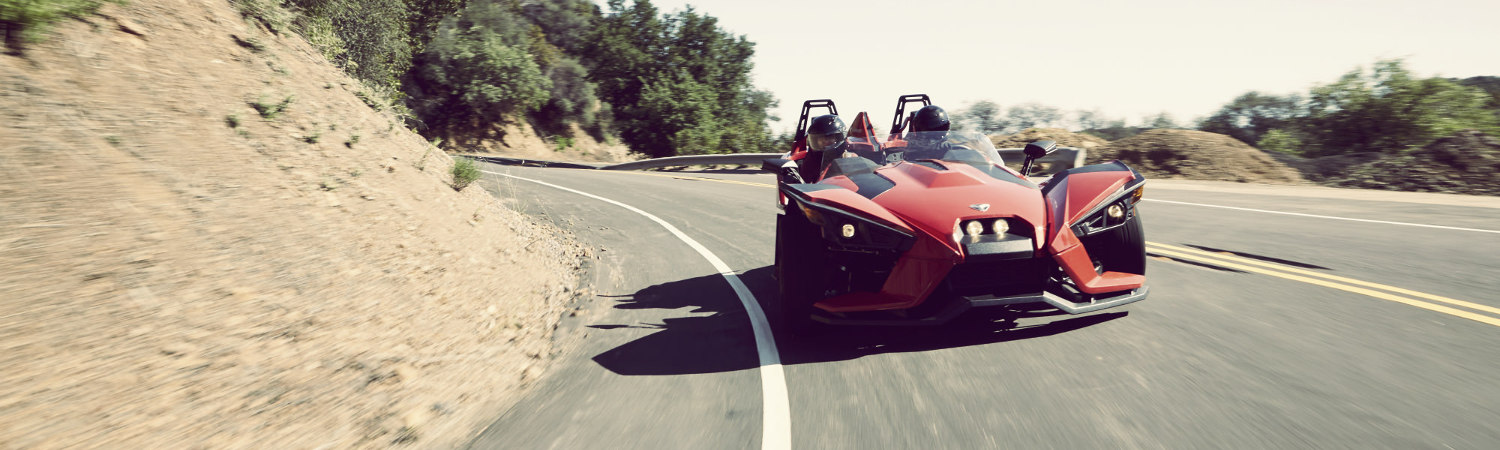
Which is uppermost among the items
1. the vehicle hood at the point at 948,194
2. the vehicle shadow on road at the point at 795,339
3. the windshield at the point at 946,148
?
the windshield at the point at 946,148

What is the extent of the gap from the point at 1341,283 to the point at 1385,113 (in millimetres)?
13498

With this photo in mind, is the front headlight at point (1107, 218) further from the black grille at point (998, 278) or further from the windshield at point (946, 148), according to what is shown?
the windshield at point (946, 148)

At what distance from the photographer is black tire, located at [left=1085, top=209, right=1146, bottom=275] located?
4.62 meters

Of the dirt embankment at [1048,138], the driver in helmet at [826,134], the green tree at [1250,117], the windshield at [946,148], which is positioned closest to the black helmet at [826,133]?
the driver in helmet at [826,134]

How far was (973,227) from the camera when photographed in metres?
4.25

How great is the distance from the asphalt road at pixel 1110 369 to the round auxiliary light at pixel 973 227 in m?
0.46

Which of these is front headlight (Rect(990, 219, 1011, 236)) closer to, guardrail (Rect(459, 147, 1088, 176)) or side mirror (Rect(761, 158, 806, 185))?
side mirror (Rect(761, 158, 806, 185))

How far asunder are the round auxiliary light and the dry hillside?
14300 mm

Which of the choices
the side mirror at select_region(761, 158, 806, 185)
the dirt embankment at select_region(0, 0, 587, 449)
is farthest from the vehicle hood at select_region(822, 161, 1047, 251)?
the dirt embankment at select_region(0, 0, 587, 449)

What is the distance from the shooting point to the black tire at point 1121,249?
15.1 feet

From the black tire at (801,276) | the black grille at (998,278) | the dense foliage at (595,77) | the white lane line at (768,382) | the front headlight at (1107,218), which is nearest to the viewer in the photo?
the white lane line at (768,382)

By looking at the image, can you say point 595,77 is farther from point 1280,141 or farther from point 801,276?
point 801,276

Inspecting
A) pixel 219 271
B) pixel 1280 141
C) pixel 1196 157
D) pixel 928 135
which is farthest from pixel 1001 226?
pixel 1280 141

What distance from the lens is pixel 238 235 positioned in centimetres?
513
